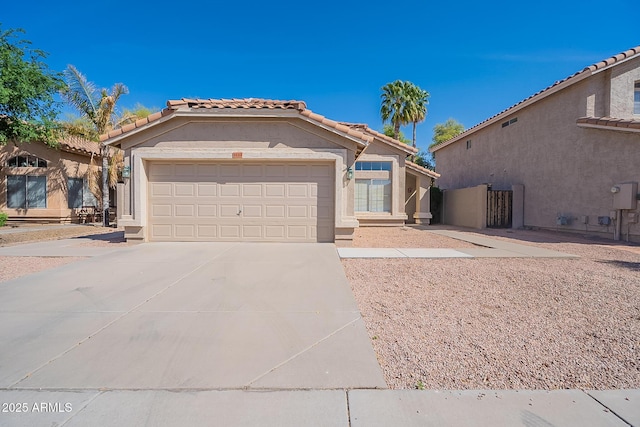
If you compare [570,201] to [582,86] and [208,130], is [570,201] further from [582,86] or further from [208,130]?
[208,130]

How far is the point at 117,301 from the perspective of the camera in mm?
4645

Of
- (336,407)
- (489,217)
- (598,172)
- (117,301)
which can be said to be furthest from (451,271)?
(489,217)

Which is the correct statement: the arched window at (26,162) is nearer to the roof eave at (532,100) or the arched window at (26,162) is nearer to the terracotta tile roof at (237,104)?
the terracotta tile roof at (237,104)

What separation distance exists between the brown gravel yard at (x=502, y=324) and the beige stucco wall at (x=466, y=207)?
10.0 m

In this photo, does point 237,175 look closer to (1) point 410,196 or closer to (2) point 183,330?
(2) point 183,330

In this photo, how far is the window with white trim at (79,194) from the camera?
62.5ft

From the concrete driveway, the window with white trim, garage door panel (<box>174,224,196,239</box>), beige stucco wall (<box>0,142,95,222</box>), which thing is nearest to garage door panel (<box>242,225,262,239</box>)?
garage door panel (<box>174,224,196,239</box>)

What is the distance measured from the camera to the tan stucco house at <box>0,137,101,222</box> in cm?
1778

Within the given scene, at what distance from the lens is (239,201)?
9.78 meters

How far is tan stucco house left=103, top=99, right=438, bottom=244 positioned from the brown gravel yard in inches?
137

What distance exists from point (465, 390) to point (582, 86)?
15634 millimetres

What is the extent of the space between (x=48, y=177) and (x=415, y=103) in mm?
28069

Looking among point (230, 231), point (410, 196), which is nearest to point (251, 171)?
point (230, 231)

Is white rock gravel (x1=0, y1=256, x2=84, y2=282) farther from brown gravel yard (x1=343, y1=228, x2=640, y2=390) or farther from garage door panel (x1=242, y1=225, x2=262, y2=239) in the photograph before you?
brown gravel yard (x1=343, y1=228, x2=640, y2=390)
